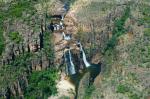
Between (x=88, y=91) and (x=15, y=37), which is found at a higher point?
(x=15, y=37)

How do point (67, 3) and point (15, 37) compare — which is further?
point (67, 3)

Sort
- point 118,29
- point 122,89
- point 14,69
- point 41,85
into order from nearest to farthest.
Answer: point 122,89 < point 14,69 < point 41,85 < point 118,29

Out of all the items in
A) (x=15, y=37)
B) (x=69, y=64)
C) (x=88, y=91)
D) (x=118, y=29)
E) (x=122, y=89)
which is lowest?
(x=88, y=91)

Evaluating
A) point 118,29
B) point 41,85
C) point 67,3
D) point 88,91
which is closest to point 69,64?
point 41,85

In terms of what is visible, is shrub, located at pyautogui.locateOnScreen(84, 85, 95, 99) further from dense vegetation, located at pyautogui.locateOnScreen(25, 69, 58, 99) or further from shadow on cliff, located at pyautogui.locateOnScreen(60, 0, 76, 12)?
shadow on cliff, located at pyautogui.locateOnScreen(60, 0, 76, 12)

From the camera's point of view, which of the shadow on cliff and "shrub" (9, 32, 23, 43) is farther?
the shadow on cliff

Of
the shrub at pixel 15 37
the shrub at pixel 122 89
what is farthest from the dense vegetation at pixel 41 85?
the shrub at pixel 122 89

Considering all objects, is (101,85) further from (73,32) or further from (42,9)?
(42,9)

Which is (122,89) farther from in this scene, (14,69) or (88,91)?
(14,69)

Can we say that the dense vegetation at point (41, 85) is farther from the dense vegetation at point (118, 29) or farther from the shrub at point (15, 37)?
the dense vegetation at point (118, 29)

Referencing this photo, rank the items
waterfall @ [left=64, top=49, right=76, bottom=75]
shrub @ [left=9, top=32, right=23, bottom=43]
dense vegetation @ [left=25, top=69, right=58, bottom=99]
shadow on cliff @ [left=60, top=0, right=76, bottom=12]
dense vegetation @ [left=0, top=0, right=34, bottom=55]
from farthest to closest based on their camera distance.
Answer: shadow on cliff @ [left=60, top=0, right=76, bottom=12]
dense vegetation @ [left=0, top=0, right=34, bottom=55]
waterfall @ [left=64, top=49, right=76, bottom=75]
shrub @ [left=9, top=32, right=23, bottom=43]
dense vegetation @ [left=25, top=69, right=58, bottom=99]

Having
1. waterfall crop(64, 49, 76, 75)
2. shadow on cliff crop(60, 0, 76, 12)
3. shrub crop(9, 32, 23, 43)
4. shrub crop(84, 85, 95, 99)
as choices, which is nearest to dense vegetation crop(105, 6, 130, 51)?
waterfall crop(64, 49, 76, 75)
